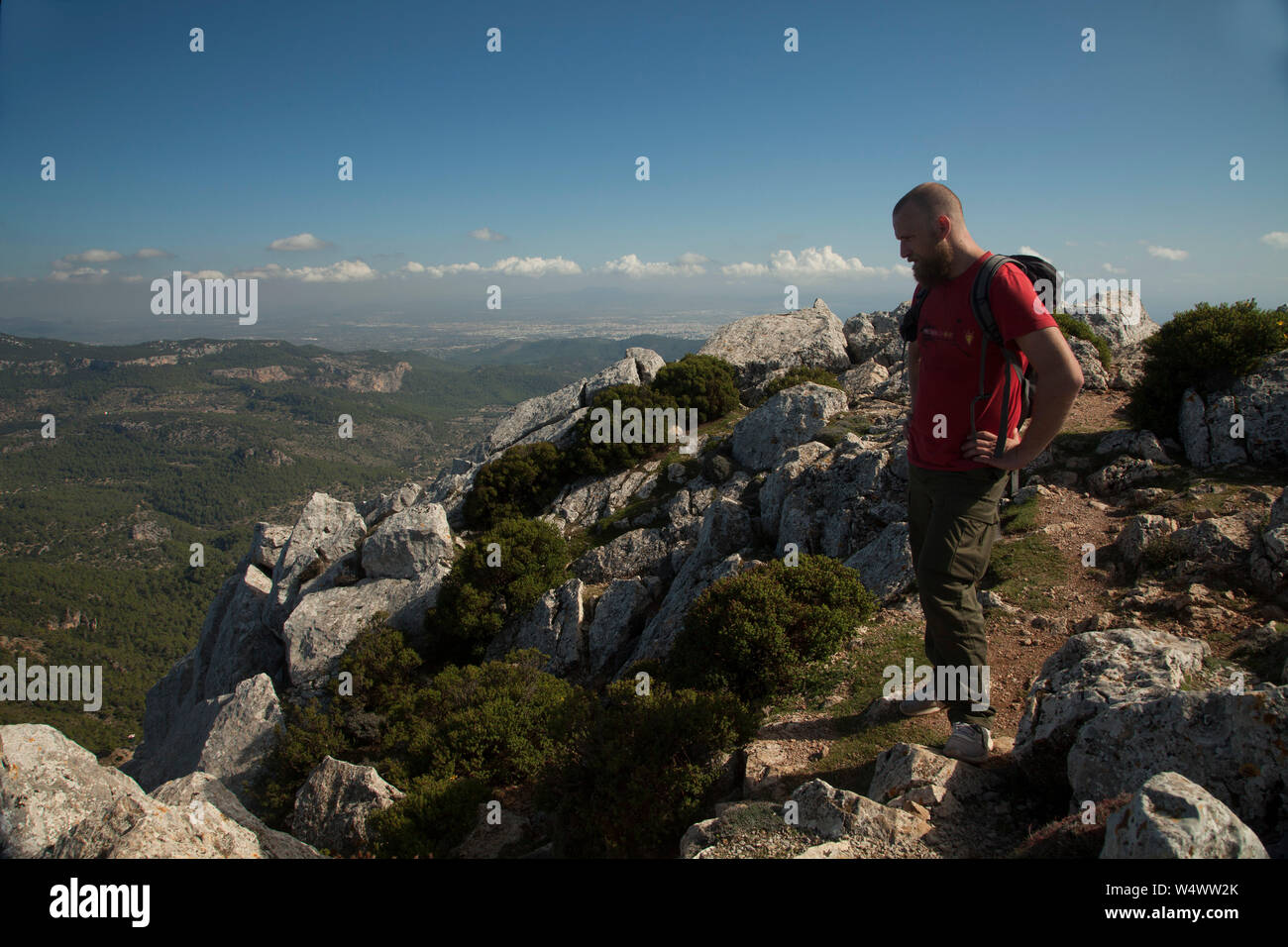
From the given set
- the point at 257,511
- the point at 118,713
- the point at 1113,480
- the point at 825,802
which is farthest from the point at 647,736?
the point at 257,511

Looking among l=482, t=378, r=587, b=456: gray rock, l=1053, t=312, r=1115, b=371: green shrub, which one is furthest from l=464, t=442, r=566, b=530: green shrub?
l=1053, t=312, r=1115, b=371: green shrub

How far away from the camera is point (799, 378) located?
1156 inches

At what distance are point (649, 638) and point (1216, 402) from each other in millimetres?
13155

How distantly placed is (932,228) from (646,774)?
6250mm

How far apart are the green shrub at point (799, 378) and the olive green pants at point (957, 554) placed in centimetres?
2365

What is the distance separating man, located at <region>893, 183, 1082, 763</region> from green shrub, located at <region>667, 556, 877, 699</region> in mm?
3296

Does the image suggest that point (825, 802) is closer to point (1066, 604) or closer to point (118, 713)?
point (1066, 604)

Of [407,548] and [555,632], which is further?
[407,548]

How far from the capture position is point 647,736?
296 inches

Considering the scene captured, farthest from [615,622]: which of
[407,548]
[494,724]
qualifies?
[407,548]

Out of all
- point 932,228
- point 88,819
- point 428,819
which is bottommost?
point 428,819

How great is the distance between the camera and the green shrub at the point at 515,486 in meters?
27.9

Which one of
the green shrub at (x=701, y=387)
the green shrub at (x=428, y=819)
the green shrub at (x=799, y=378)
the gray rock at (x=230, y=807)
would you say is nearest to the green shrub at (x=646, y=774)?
the green shrub at (x=428, y=819)

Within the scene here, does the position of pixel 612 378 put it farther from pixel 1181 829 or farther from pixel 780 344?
pixel 1181 829
